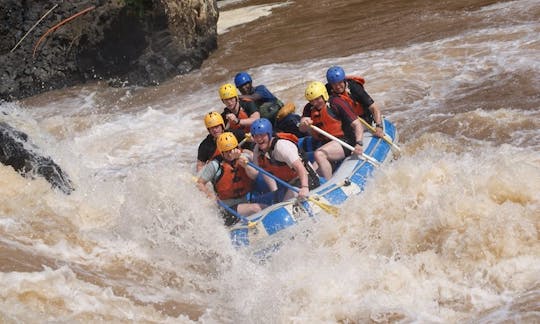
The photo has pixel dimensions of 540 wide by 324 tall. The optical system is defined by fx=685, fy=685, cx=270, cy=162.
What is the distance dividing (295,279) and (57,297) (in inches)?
69.5

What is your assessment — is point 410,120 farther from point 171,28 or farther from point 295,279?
point 171,28

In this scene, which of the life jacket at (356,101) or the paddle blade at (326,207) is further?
the life jacket at (356,101)

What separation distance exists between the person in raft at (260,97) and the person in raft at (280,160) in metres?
1.24

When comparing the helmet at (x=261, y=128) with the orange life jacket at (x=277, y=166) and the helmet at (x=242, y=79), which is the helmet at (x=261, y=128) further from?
the helmet at (x=242, y=79)

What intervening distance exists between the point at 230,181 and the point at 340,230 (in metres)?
1.19

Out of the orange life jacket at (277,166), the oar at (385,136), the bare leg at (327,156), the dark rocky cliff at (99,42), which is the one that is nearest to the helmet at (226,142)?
the orange life jacket at (277,166)

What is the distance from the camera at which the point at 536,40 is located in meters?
10.9

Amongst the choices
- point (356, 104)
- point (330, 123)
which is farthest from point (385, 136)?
point (330, 123)

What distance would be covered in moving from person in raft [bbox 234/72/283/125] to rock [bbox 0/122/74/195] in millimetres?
2256

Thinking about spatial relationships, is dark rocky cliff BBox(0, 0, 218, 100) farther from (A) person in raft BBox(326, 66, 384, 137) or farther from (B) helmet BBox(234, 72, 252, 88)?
(A) person in raft BBox(326, 66, 384, 137)

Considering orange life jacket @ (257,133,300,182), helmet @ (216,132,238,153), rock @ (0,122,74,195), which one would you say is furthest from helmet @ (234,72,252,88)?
rock @ (0,122,74,195)

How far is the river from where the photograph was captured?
15.4 feet

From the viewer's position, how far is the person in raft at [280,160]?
6.09 m

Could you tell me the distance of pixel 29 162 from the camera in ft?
25.7
